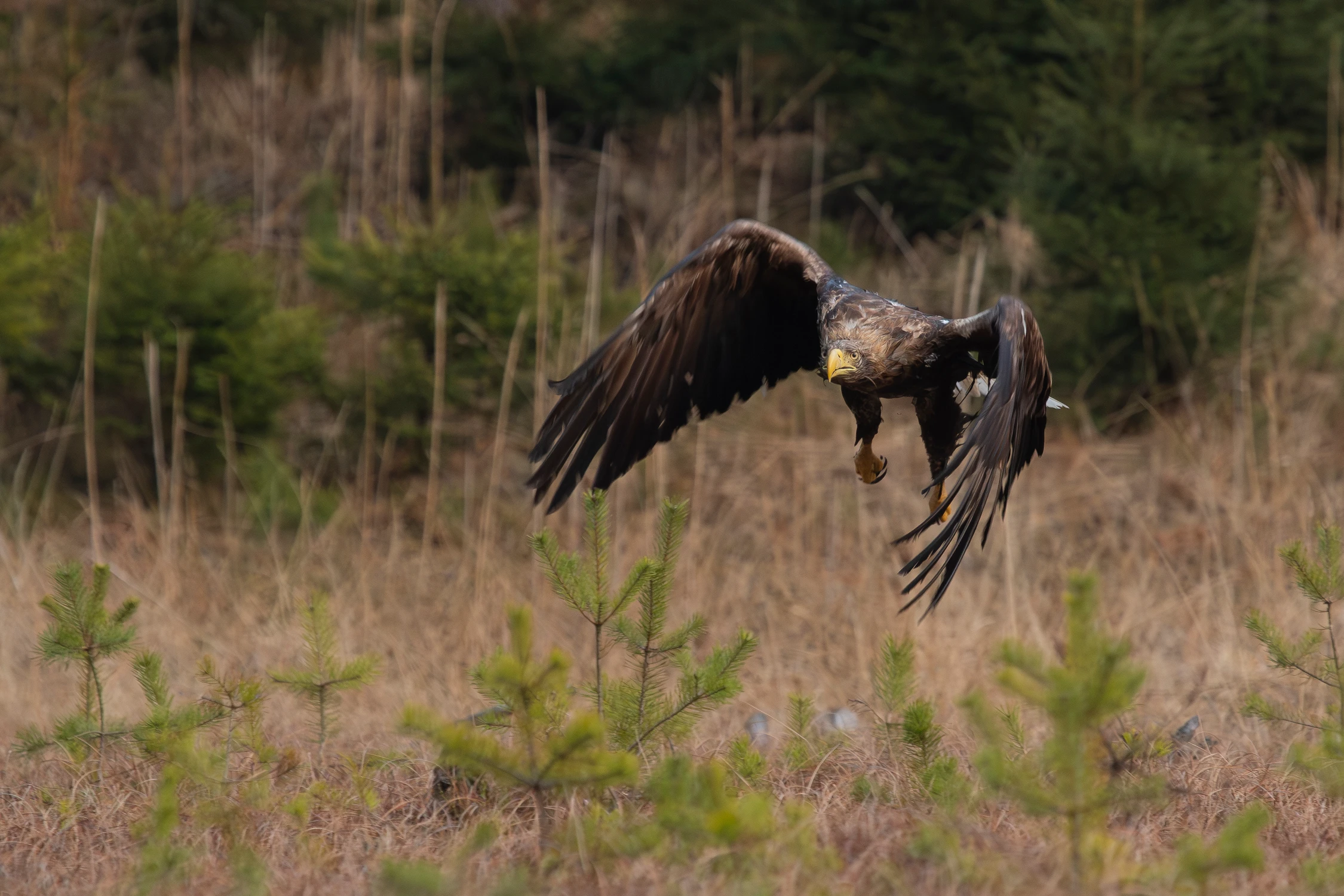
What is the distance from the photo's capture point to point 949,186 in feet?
30.8

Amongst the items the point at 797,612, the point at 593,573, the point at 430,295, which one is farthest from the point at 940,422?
the point at 430,295

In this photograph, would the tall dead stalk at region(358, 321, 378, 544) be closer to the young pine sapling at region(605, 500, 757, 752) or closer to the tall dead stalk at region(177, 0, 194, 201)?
the tall dead stalk at region(177, 0, 194, 201)

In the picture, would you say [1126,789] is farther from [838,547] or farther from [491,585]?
[838,547]

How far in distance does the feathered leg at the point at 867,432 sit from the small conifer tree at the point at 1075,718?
1908 millimetres

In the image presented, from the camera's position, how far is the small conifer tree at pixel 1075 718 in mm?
2270

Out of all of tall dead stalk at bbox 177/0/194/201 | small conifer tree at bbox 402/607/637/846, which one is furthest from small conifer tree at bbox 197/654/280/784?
tall dead stalk at bbox 177/0/194/201

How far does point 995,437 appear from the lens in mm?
3148

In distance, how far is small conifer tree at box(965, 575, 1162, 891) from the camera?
227 cm

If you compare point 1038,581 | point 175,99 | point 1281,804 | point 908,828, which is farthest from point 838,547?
point 175,99

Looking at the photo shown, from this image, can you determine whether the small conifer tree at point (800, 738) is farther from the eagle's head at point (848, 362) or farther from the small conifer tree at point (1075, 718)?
the small conifer tree at point (1075, 718)

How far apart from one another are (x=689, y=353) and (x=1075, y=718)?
229 centimetres

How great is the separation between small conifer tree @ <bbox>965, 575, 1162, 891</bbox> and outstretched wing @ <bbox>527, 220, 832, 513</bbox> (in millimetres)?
1650

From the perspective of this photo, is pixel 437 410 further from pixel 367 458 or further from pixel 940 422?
pixel 940 422

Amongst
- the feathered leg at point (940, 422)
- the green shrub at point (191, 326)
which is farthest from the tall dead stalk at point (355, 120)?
the feathered leg at point (940, 422)
